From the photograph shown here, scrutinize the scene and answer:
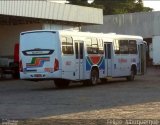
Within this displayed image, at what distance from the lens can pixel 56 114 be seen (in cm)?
1433

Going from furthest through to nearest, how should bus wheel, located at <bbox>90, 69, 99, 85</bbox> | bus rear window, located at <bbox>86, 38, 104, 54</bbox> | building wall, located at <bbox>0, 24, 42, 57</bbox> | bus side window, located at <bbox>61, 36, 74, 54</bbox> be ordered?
building wall, located at <bbox>0, 24, 42, 57</bbox> → bus wheel, located at <bbox>90, 69, 99, 85</bbox> → bus rear window, located at <bbox>86, 38, 104, 54</bbox> → bus side window, located at <bbox>61, 36, 74, 54</bbox>

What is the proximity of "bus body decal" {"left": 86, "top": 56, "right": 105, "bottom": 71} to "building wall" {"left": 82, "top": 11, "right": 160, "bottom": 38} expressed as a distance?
33.2 m

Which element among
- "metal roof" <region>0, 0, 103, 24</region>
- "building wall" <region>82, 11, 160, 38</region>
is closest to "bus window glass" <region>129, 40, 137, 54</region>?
"metal roof" <region>0, 0, 103, 24</region>

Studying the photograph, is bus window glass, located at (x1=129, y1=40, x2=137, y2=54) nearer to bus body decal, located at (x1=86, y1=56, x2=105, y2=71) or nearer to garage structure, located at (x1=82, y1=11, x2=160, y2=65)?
bus body decal, located at (x1=86, y1=56, x2=105, y2=71)

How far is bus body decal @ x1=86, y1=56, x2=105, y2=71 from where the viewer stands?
26594 mm

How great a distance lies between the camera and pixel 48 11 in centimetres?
3956

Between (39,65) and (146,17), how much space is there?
39.1 meters

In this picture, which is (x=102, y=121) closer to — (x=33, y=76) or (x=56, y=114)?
(x=56, y=114)

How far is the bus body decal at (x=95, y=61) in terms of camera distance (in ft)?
87.2

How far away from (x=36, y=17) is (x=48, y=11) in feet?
4.40

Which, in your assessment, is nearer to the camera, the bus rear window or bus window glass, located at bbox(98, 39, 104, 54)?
the bus rear window

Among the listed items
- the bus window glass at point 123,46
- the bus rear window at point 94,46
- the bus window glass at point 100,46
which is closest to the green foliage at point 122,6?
the bus window glass at point 123,46

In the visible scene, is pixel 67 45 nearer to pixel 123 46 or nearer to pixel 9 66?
pixel 123 46

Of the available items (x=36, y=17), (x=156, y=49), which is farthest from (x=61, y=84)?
(x=156, y=49)
